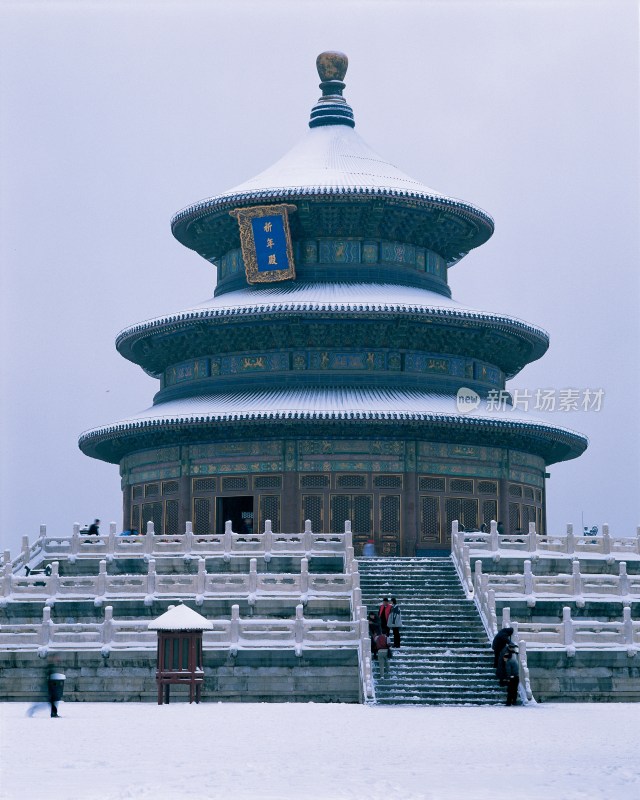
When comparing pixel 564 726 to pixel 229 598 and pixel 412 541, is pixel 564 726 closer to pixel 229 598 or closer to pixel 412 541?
pixel 229 598

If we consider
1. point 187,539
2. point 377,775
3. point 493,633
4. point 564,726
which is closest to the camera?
point 377,775

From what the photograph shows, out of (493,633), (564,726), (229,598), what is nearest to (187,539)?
(229,598)

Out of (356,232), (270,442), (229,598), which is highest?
(356,232)

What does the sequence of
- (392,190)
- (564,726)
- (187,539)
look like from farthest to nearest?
1. (392,190)
2. (187,539)
3. (564,726)

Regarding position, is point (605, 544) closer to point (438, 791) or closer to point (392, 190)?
point (392, 190)

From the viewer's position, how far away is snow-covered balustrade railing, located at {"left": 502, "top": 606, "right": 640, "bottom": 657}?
1335 inches

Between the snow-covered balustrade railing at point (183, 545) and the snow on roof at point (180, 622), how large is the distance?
25.9 ft

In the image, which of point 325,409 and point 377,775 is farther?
point 325,409

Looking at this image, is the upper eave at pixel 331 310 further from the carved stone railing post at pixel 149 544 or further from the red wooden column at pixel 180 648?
the red wooden column at pixel 180 648

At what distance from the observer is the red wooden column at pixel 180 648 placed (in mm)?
31203

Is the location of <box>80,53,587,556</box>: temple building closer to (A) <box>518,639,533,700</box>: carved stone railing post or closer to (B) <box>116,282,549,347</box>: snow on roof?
(B) <box>116,282,549,347</box>: snow on roof

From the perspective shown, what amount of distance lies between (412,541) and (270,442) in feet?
19.2

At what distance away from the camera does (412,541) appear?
162ft

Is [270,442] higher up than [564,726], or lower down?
higher up
